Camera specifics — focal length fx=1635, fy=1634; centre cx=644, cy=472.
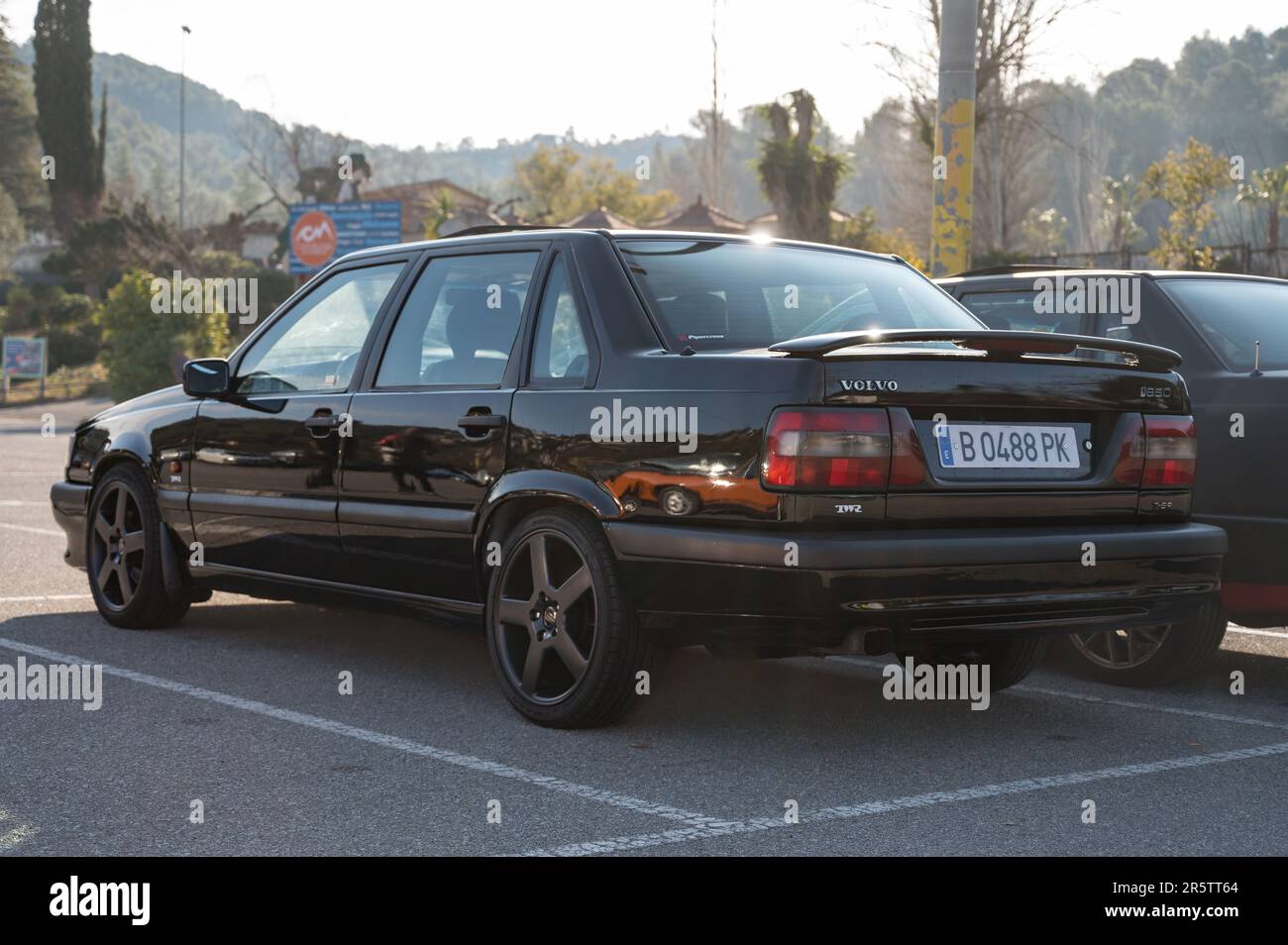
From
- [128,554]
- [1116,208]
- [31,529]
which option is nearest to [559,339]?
[128,554]

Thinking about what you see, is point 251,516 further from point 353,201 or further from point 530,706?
point 353,201

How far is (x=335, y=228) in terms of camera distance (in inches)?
1670

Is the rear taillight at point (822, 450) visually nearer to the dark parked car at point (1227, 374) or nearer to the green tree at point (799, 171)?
the dark parked car at point (1227, 374)

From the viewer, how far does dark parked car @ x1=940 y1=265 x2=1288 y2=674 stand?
6051mm

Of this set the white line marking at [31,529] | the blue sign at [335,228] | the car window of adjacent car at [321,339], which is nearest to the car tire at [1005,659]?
the car window of adjacent car at [321,339]

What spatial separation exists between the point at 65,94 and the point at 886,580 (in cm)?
7600

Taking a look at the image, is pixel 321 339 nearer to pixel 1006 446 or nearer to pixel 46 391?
pixel 1006 446

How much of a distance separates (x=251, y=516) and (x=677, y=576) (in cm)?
241

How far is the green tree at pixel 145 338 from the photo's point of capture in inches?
1398

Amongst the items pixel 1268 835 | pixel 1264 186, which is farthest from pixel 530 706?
pixel 1264 186

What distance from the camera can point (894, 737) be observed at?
17.6 ft

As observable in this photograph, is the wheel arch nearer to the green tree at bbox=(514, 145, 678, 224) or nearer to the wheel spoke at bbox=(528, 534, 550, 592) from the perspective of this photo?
the wheel spoke at bbox=(528, 534, 550, 592)

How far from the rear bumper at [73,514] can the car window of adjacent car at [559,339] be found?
308 cm

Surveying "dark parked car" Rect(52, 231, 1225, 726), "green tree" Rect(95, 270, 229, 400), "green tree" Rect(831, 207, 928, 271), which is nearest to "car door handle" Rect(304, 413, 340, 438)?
"dark parked car" Rect(52, 231, 1225, 726)
